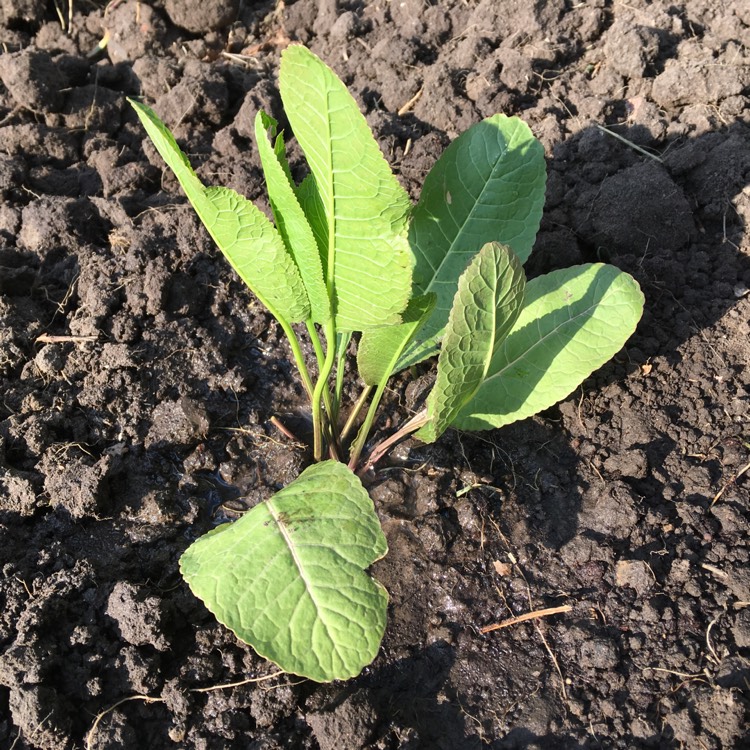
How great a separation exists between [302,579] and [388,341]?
2.00 feet

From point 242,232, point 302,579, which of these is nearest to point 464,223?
point 242,232

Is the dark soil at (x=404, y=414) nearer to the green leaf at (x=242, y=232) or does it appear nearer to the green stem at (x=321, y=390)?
the green stem at (x=321, y=390)

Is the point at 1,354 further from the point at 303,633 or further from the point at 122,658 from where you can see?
the point at 303,633

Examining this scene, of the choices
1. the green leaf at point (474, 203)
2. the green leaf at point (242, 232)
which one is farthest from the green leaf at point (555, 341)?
the green leaf at point (242, 232)

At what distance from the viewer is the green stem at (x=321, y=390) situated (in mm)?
1757

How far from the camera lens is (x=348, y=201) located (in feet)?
4.86

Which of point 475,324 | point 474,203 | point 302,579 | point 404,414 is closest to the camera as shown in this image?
point 302,579

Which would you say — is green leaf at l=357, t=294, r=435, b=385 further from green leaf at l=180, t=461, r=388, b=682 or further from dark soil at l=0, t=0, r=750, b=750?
green leaf at l=180, t=461, r=388, b=682

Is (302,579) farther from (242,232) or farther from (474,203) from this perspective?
(474,203)

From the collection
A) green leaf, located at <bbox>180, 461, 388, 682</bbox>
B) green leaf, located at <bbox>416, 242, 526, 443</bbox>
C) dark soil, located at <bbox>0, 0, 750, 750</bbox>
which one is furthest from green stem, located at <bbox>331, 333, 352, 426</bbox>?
green leaf, located at <bbox>180, 461, 388, 682</bbox>

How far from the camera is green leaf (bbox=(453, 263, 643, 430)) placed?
1803 millimetres

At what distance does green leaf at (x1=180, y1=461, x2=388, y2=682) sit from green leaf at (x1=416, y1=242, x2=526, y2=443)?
29 centimetres

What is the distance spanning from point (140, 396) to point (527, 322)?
41.3 inches

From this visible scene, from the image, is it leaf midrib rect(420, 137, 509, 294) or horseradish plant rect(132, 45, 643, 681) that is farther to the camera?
leaf midrib rect(420, 137, 509, 294)
